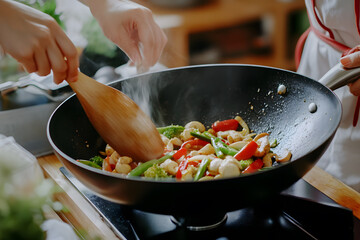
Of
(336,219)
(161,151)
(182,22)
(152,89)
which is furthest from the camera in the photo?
(182,22)

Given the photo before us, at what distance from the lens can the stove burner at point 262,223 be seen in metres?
0.88

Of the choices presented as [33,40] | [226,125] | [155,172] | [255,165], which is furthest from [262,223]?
[33,40]

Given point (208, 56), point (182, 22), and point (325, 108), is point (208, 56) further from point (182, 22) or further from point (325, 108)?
point (325, 108)

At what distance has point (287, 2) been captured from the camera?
11.5 feet

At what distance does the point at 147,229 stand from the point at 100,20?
2.18ft

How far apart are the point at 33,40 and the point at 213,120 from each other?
70cm

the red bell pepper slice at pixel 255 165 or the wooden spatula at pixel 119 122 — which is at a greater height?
the wooden spatula at pixel 119 122

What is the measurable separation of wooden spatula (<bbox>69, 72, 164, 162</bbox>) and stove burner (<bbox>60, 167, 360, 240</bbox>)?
193mm

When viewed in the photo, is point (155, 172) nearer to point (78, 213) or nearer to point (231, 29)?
point (78, 213)

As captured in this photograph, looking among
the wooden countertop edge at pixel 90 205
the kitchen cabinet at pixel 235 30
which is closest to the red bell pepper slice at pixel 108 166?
the wooden countertop edge at pixel 90 205

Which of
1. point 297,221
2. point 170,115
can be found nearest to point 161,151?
point 170,115

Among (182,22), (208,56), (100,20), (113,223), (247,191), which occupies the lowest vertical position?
(208,56)

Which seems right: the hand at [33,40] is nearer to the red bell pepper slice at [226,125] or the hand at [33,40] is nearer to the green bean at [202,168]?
the green bean at [202,168]

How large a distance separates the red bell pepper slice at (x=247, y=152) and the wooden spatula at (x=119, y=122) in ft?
0.73
